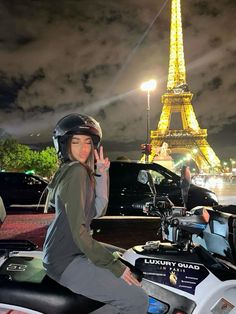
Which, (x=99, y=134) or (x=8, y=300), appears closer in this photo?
(x=8, y=300)

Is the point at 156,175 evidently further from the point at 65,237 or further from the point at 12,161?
the point at 12,161

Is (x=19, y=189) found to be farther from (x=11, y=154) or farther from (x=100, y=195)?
(x=11, y=154)

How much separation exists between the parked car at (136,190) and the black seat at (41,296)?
324 inches

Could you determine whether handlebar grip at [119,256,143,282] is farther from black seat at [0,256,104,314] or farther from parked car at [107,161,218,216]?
parked car at [107,161,218,216]

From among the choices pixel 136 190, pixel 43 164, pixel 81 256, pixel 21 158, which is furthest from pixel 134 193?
pixel 43 164

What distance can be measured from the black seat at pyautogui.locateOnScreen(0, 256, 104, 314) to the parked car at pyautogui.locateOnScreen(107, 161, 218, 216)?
27.0ft

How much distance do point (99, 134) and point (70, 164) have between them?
14.5 inches

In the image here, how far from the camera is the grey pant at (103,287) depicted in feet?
7.09

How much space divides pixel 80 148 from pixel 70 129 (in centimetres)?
14

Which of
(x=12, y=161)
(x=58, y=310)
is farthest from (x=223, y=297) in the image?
(x=12, y=161)

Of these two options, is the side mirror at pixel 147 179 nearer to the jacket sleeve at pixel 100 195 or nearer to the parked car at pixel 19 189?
the jacket sleeve at pixel 100 195

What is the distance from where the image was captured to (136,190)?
10672 mm

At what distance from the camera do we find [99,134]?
100 inches

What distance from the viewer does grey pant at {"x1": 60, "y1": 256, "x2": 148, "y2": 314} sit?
216 centimetres
